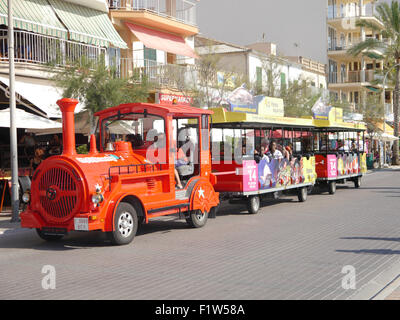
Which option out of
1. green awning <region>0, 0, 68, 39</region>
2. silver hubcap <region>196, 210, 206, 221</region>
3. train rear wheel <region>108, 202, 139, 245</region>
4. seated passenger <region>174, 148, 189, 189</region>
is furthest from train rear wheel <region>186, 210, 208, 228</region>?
green awning <region>0, 0, 68, 39</region>

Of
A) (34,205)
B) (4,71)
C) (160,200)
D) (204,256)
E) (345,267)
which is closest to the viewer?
(345,267)

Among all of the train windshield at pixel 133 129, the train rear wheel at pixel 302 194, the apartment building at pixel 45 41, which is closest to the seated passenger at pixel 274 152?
the train rear wheel at pixel 302 194

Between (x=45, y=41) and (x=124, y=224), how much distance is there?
13.0 m

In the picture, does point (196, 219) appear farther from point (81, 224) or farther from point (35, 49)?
point (35, 49)

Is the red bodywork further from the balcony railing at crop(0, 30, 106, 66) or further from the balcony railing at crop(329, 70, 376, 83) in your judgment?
the balcony railing at crop(329, 70, 376, 83)

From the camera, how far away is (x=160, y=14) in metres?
28.0

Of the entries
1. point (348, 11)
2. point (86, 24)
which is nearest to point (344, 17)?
point (348, 11)

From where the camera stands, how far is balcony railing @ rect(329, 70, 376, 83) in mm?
54700

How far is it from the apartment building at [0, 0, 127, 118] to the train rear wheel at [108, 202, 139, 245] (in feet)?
29.0

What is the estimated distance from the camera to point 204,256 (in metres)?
8.85

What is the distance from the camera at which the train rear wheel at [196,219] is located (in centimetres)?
1212
